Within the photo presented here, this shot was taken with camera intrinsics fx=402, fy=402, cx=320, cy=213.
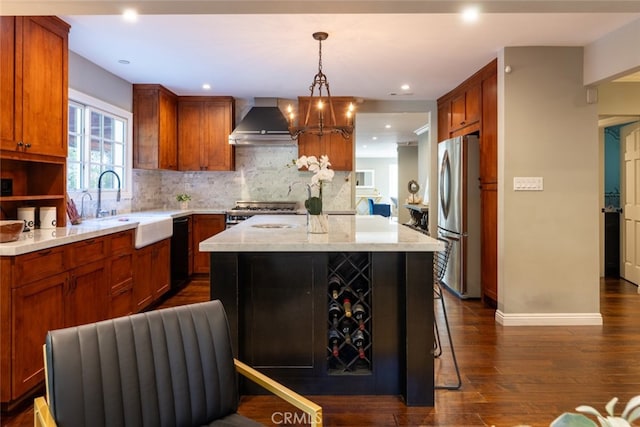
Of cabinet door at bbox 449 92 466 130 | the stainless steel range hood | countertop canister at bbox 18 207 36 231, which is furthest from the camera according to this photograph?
the stainless steel range hood

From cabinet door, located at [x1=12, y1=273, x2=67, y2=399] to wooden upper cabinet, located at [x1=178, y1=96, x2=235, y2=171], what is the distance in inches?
130

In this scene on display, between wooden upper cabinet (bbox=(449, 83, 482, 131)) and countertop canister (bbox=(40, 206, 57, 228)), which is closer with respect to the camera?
countertop canister (bbox=(40, 206, 57, 228))

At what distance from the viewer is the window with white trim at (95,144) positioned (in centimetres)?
386

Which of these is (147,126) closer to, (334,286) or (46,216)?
(46,216)

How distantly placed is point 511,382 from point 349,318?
1.11 metres

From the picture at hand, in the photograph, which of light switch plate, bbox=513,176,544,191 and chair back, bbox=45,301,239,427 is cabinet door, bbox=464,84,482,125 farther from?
chair back, bbox=45,301,239,427

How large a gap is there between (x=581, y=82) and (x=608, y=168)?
9.30ft

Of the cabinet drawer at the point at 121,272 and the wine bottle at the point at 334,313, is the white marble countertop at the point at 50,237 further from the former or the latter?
the wine bottle at the point at 334,313

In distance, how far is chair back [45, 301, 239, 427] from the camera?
115 centimetres

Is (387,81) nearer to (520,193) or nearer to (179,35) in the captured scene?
(520,193)

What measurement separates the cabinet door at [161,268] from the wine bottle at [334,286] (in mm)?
2308

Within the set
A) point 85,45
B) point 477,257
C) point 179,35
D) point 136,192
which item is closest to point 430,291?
point 477,257

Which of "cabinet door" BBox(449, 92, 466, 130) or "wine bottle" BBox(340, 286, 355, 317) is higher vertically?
"cabinet door" BBox(449, 92, 466, 130)

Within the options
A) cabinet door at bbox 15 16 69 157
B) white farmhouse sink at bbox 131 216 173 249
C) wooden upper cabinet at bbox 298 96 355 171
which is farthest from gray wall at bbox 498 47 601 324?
cabinet door at bbox 15 16 69 157
